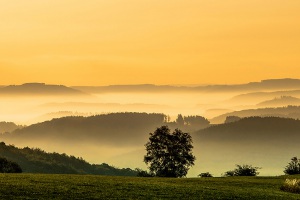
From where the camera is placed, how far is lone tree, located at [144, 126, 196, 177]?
15775 cm

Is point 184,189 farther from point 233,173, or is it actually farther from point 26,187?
point 233,173

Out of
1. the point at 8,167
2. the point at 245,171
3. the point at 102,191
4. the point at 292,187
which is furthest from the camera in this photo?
the point at 245,171

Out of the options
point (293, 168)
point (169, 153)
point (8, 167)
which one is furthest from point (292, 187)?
point (169, 153)

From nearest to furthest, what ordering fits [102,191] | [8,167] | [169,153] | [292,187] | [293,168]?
[102,191], [292,187], [293,168], [8,167], [169,153]

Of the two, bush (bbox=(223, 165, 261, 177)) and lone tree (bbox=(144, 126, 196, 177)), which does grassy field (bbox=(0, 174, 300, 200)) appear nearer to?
bush (bbox=(223, 165, 261, 177))

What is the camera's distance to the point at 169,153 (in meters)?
158

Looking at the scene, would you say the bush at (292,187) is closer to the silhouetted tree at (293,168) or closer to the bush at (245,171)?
the silhouetted tree at (293,168)

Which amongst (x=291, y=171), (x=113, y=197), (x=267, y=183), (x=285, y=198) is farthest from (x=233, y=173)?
(x=113, y=197)

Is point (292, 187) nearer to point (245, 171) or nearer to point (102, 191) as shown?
point (102, 191)

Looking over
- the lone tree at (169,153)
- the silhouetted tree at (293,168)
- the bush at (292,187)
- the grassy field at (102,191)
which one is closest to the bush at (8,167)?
the lone tree at (169,153)

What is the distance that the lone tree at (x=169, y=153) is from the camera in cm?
15775

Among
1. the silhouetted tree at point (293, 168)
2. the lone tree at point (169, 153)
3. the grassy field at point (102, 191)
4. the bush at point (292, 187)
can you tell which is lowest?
the grassy field at point (102, 191)

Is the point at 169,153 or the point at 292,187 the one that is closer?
the point at 292,187

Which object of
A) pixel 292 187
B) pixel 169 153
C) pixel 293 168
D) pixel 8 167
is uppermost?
pixel 169 153
